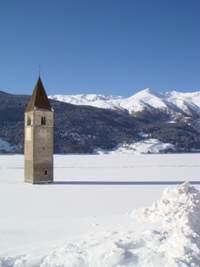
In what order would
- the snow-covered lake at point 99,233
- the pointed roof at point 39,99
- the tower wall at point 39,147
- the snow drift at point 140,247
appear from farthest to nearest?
1. the pointed roof at point 39,99
2. the tower wall at point 39,147
3. the snow-covered lake at point 99,233
4. the snow drift at point 140,247

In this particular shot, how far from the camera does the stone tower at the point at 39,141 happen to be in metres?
26.1

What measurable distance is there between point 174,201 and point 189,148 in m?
133

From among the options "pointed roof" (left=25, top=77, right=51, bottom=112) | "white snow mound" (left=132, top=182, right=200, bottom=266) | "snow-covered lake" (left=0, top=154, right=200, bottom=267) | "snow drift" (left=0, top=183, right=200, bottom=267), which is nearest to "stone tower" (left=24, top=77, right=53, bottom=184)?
"pointed roof" (left=25, top=77, right=51, bottom=112)

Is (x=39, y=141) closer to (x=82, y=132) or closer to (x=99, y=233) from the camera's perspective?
(x=99, y=233)

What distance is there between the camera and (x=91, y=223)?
1109cm

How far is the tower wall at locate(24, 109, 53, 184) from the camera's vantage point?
1024 inches

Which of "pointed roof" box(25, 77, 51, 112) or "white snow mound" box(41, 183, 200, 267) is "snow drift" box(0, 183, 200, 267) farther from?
"pointed roof" box(25, 77, 51, 112)

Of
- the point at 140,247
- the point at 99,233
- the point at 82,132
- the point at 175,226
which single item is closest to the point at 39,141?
the point at 99,233

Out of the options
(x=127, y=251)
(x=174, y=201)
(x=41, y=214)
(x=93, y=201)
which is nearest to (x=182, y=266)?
(x=127, y=251)

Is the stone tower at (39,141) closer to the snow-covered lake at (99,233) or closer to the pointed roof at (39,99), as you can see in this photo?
the pointed roof at (39,99)

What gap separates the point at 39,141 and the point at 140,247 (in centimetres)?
1958

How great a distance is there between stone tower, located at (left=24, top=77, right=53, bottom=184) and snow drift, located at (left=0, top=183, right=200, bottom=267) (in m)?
16.3

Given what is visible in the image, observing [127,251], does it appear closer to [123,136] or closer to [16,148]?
[16,148]

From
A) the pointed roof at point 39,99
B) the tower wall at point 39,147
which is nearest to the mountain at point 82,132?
the pointed roof at point 39,99
